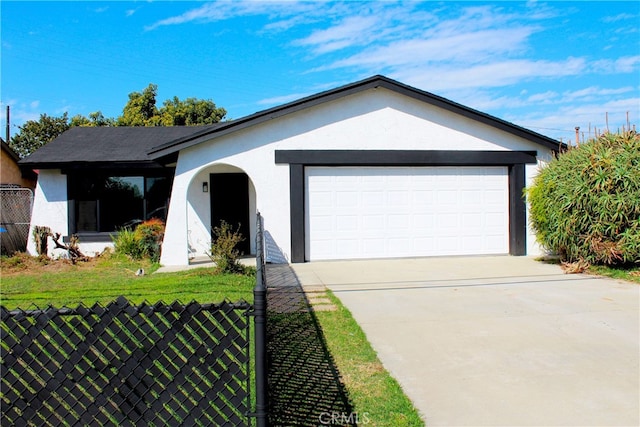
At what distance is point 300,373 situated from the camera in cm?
444

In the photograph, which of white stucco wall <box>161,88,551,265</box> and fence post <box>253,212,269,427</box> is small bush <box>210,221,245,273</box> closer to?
white stucco wall <box>161,88,551,265</box>

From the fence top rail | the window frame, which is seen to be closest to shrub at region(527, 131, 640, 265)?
the fence top rail

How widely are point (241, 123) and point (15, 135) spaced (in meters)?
28.9

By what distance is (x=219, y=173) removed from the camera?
13602 millimetres

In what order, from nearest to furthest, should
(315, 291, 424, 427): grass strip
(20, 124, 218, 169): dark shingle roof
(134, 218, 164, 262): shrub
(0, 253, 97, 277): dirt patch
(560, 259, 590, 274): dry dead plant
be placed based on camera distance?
(315, 291, 424, 427): grass strip, (560, 259, 590, 274): dry dead plant, (0, 253, 97, 277): dirt patch, (134, 218, 164, 262): shrub, (20, 124, 218, 169): dark shingle roof

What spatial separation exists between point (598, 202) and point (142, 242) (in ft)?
34.9

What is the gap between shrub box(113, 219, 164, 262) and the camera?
12734mm

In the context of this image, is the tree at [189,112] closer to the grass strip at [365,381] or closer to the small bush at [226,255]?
the small bush at [226,255]

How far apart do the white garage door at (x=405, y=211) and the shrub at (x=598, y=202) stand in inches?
85.0

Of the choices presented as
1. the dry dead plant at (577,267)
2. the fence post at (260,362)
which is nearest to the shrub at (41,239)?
the fence post at (260,362)

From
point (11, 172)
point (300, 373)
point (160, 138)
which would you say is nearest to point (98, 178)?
point (160, 138)

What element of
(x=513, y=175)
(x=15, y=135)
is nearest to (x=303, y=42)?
(x=513, y=175)

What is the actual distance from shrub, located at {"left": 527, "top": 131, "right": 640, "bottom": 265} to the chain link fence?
14.2 m

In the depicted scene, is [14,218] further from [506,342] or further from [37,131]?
[37,131]
